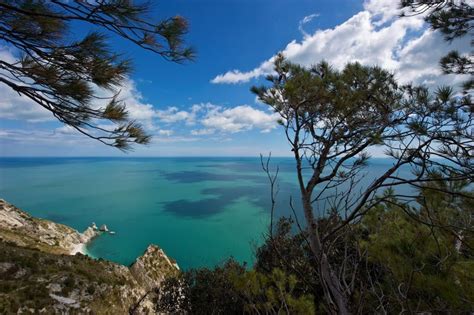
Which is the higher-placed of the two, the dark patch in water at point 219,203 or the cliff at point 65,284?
the cliff at point 65,284

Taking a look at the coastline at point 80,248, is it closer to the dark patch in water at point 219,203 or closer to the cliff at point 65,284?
the cliff at point 65,284

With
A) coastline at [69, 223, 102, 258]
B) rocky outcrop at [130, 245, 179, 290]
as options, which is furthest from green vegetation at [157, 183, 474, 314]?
coastline at [69, 223, 102, 258]

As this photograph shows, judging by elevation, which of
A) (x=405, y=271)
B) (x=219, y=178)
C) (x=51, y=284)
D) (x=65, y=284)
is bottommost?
(x=219, y=178)

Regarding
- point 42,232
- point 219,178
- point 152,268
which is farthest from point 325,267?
point 219,178

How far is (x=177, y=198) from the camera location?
4066cm

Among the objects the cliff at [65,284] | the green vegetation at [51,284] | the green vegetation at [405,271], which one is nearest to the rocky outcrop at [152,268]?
the cliff at [65,284]

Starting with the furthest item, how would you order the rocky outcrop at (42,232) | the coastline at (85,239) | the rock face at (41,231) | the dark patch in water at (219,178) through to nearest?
the dark patch in water at (219,178) → the coastline at (85,239) → the rock face at (41,231) → the rocky outcrop at (42,232)

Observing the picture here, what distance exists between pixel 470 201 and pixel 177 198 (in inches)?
1624

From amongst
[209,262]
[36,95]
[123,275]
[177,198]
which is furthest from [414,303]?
[177,198]

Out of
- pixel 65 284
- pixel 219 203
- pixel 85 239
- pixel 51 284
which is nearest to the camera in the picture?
pixel 51 284

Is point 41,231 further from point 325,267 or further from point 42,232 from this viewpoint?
point 325,267

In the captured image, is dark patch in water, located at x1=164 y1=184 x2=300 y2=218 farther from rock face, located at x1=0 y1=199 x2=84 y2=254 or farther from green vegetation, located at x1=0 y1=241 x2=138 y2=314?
green vegetation, located at x1=0 y1=241 x2=138 y2=314

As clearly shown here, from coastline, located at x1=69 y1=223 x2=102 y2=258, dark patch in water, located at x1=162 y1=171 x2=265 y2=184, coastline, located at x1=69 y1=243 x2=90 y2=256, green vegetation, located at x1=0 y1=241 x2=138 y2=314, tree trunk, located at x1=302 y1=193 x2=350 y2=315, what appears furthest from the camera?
dark patch in water, located at x1=162 y1=171 x2=265 y2=184

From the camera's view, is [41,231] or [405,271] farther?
[41,231]
